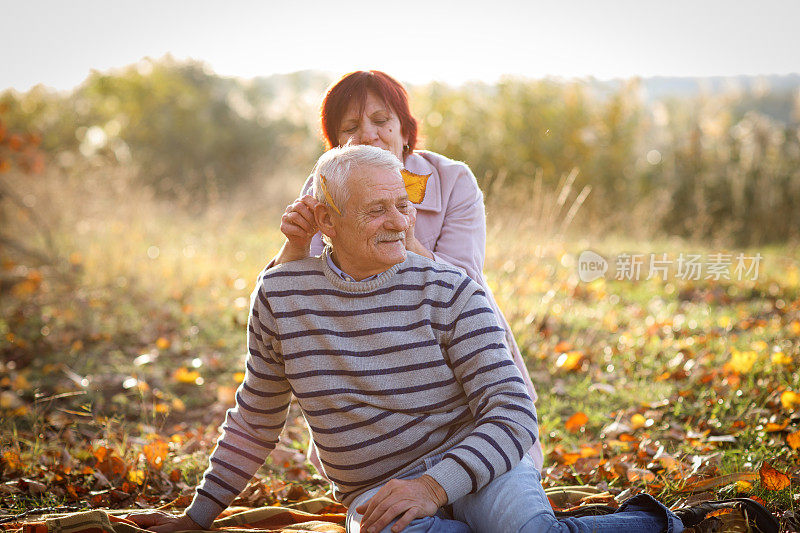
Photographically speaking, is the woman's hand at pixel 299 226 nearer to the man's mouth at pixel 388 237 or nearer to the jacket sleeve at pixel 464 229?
the man's mouth at pixel 388 237

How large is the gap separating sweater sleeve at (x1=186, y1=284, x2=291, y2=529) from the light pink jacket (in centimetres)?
64

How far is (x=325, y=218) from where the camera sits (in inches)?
80.1

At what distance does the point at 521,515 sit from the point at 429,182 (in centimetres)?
140

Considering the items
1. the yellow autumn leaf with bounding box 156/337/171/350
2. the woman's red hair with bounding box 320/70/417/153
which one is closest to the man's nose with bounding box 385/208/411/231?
the woman's red hair with bounding box 320/70/417/153

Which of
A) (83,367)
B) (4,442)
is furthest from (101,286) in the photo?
(4,442)

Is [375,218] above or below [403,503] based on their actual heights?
above

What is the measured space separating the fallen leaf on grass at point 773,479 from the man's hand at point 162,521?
192cm

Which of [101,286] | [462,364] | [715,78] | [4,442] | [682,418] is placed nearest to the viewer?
[462,364]

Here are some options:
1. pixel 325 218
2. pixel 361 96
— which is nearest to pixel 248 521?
pixel 325 218

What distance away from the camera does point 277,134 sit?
14.3 metres

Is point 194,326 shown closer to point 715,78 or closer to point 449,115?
point 449,115

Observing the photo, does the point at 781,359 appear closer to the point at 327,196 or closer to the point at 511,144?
the point at 327,196

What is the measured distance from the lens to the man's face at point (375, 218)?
6.40 feet

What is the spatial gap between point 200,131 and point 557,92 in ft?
22.4
